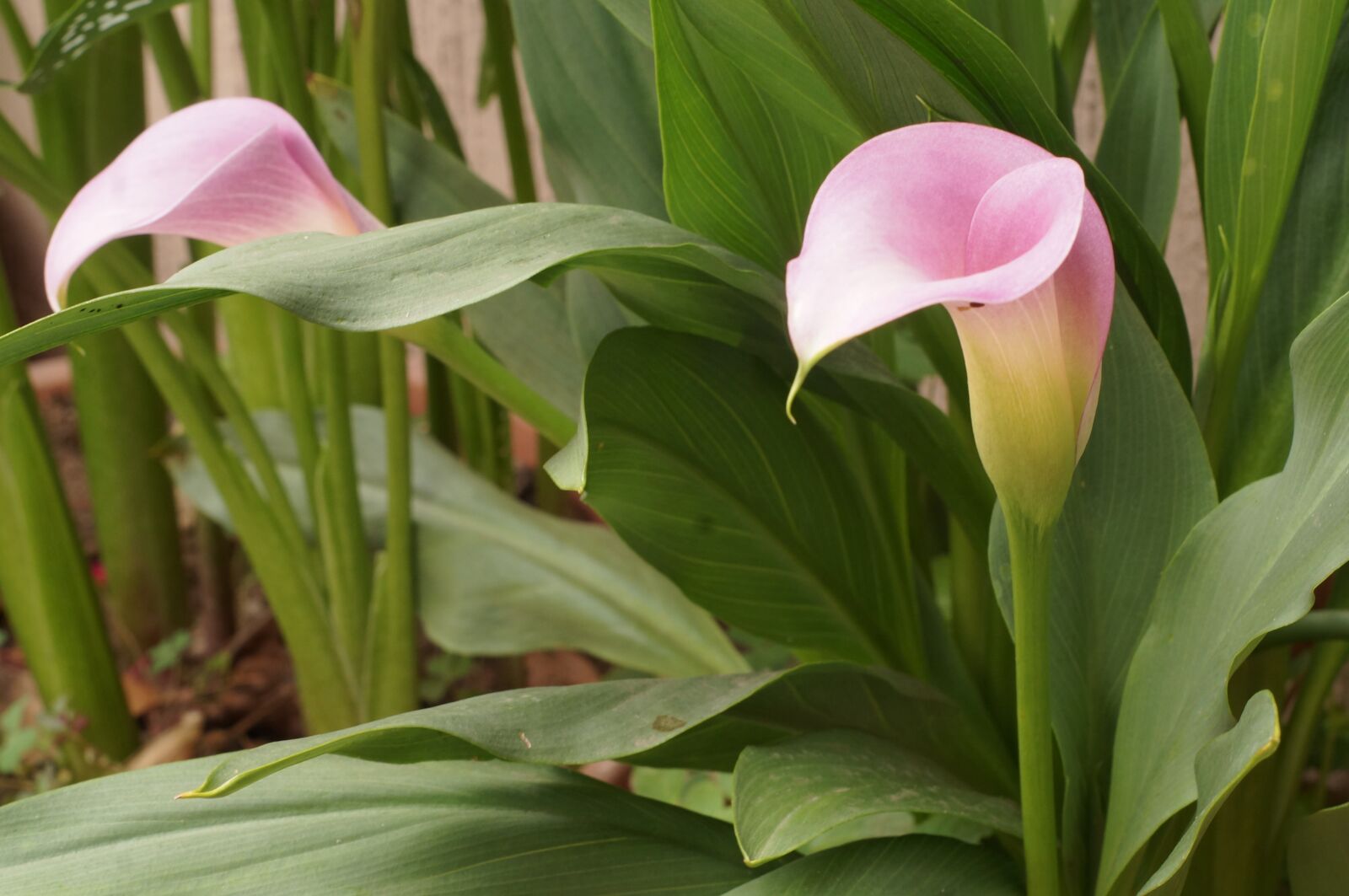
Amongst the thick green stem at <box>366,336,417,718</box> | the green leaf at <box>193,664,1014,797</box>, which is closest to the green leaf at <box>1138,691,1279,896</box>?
the green leaf at <box>193,664,1014,797</box>

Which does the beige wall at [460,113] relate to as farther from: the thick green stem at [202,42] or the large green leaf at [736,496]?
the large green leaf at [736,496]

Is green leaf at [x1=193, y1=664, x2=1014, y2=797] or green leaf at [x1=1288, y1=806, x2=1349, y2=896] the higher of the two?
green leaf at [x1=193, y1=664, x2=1014, y2=797]

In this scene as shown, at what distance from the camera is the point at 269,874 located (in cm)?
29

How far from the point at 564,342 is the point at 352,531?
0.46 ft

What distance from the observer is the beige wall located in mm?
758

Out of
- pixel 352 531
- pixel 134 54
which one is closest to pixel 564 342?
pixel 352 531

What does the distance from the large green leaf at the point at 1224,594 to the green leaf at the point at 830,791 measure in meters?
0.04

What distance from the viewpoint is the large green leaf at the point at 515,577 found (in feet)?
1.77

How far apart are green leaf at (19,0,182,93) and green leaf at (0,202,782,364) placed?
0.67 feet

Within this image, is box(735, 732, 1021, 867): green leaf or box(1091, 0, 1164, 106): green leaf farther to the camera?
box(1091, 0, 1164, 106): green leaf

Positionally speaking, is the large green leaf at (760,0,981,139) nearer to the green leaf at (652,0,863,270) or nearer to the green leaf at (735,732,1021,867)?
the green leaf at (652,0,863,270)

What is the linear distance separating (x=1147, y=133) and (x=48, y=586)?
0.55 m

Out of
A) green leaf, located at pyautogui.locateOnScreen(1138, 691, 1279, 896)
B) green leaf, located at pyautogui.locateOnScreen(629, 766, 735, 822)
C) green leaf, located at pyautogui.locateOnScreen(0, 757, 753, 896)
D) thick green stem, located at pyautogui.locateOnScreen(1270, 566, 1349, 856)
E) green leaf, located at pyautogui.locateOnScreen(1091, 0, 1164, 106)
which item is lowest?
green leaf, located at pyautogui.locateOnScreen(629, 766, 735, 822)

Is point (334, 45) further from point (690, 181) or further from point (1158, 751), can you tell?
point (1158, 751)
